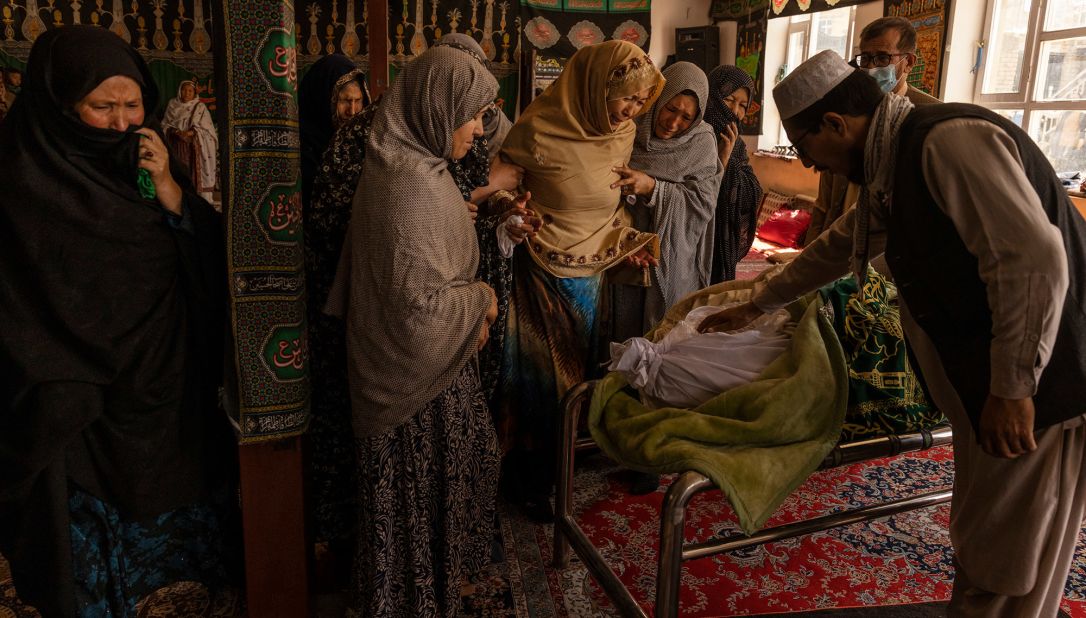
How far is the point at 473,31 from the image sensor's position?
657 cm

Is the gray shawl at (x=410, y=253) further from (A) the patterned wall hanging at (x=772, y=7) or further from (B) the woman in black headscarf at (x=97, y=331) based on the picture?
(A) the patterned wall hanging at (x=772, y=7)

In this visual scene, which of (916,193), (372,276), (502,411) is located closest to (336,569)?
(502,411)

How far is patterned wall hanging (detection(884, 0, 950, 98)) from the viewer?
17.9 feet

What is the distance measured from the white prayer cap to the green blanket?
21.0 inches

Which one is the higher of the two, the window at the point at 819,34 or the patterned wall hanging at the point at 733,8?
the patterned wall hanging at the point at 733,8

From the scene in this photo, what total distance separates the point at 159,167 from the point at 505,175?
1.06 metres

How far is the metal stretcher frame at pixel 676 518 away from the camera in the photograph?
152 centimetres

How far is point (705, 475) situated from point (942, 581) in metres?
1.19

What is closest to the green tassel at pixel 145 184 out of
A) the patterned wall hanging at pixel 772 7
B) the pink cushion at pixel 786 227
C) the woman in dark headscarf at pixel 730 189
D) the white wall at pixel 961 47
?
the woman in dark headscarf at pixel 730 189

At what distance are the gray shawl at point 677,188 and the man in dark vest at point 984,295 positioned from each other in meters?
1.04

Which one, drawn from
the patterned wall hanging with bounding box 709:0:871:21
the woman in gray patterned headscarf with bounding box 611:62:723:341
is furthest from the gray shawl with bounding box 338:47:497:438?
the patterned wall hanging with bounding box 709:0:871:21

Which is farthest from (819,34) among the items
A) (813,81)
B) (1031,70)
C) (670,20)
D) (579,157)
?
(813,81)

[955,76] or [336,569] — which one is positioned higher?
[955,76]

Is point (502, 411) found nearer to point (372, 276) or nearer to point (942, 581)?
point (372, 276)
